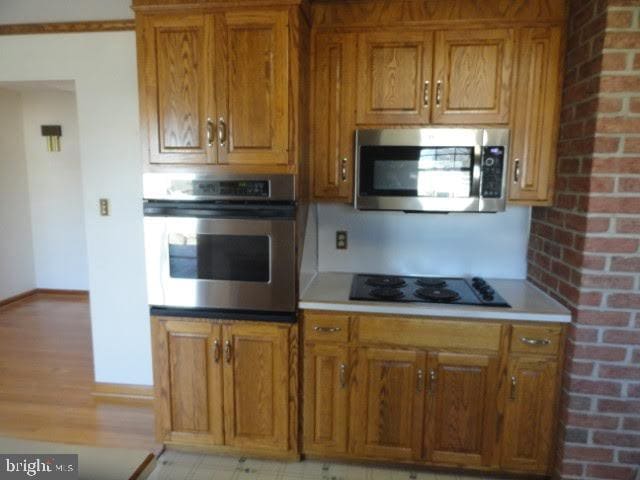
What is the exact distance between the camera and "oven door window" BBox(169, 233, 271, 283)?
1.96 m

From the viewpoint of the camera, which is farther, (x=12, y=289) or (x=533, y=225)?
(x=12, y=289)

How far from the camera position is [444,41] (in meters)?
2.04

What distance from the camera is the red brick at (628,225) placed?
1.73 meters

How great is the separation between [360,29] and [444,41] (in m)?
0.42

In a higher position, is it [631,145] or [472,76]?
[472,76]

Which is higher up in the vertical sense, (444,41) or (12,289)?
(444,41)

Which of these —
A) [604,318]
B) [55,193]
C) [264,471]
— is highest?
[55,193]

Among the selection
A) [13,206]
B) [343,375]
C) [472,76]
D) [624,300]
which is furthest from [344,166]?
[13,206]

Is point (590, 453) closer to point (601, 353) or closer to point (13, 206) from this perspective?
point (601, 353)

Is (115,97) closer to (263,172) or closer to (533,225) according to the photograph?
(263,172)

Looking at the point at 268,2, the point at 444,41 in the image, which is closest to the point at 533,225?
the point at 444,41

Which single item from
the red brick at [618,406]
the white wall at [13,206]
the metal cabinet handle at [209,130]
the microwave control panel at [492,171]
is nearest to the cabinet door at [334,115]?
the metal cabinet handle at [209,130]

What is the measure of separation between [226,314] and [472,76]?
1.67m

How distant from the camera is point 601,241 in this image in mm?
1760
